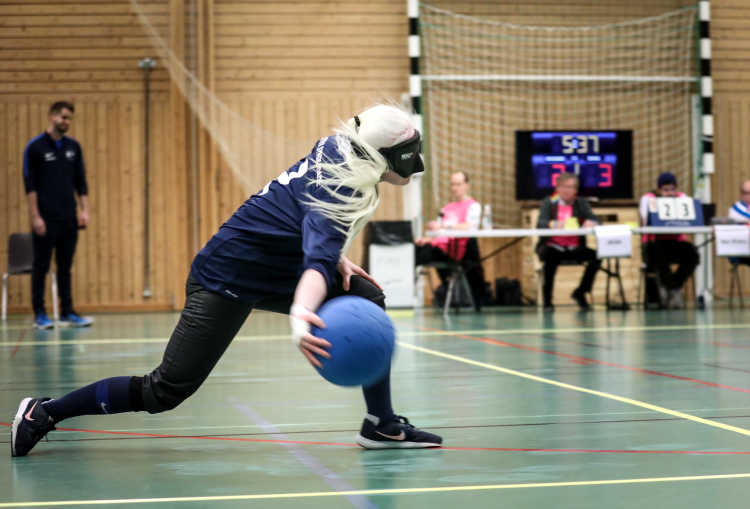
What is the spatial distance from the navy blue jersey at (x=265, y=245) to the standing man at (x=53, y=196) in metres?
6.83

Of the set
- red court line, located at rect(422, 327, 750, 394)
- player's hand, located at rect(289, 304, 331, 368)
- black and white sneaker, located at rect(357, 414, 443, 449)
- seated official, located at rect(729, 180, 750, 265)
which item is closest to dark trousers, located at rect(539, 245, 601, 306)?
seated official, located at rect(729, 180, 750, 265)

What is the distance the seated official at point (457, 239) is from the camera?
11723 millimetres

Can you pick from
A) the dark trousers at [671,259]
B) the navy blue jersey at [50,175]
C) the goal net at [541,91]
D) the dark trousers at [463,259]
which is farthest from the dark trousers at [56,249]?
the dark trousers at [671,259]

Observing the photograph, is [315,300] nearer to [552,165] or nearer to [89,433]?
[89,433]

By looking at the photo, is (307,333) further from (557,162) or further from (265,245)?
(557,162)

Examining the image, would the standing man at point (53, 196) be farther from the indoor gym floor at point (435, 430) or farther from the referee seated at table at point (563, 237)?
the referee seated at table at point (563, 237)

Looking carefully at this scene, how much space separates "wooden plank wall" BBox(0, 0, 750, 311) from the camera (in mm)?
14359

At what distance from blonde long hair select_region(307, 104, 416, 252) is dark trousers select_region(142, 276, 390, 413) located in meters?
0.42

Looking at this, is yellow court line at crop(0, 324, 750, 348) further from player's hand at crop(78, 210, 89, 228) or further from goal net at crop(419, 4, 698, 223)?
goal net at crop(419, 4, 698, 223)

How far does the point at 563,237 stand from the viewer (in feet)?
39.2

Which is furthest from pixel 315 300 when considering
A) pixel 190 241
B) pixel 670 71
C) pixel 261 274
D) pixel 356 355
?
pixel 670 71

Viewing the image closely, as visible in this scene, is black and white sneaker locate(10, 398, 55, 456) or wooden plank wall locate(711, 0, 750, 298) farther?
wooden plank wall locate(711, 0, 750, 298)

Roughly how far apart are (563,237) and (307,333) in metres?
9.40

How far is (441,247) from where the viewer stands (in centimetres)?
1200
